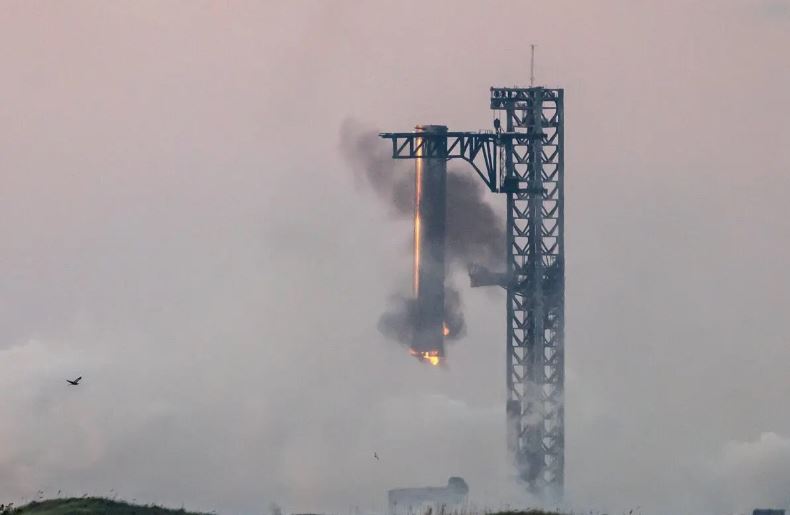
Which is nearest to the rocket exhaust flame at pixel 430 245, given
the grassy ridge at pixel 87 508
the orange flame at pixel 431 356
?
the orange flame at pixel 431 356

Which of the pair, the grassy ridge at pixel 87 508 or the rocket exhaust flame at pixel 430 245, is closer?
the grassy ridge at pixel 87 508

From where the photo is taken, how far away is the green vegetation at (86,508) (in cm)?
9355

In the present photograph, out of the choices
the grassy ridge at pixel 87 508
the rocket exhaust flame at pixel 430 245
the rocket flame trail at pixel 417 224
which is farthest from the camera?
the rocket flame trail at pixel 417 224

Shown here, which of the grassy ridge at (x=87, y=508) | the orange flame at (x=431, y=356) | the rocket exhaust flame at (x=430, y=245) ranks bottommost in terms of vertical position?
the grassy ridge at (x=87, y=508)

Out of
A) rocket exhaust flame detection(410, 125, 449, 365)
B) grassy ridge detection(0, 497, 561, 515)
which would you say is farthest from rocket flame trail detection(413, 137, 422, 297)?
grassy ridge detection(0, 497, 561, 515)

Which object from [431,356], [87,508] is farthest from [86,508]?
[431,356]

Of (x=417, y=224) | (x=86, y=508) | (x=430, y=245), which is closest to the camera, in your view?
(x=86, y=508)

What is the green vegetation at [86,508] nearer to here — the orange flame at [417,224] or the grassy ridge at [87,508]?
the grassy ridge at [87,508]

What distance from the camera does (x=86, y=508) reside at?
94.1 meters

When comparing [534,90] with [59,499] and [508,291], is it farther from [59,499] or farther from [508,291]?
[59,499]

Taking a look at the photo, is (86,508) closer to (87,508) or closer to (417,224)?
(87,508)

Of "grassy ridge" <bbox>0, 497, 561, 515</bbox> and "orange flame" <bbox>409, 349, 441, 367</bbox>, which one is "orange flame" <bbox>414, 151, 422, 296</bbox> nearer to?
"orange flame" <bbox>409, 349, 441, 367</bbox>

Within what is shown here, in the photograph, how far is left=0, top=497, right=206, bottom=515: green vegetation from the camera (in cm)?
9355

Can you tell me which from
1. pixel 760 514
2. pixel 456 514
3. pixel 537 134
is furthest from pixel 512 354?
pixel 456 514
